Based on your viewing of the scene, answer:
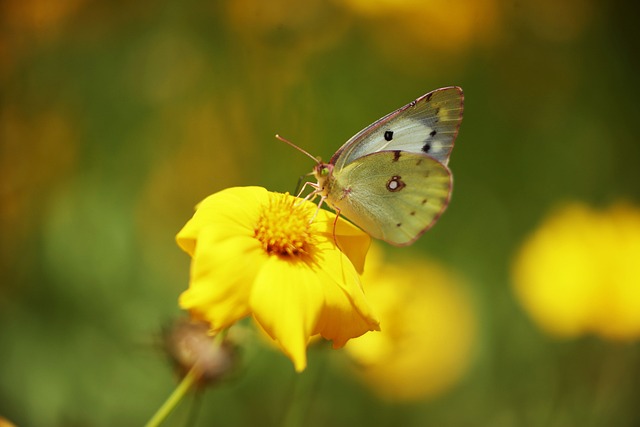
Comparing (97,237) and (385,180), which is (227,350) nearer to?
(385,180)

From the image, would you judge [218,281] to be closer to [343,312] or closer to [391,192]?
[343,312]

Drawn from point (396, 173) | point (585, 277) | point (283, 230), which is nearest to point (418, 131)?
point (396, 173)

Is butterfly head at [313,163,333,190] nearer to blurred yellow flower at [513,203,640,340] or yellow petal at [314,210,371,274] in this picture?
yellow petal at [314,210,371,274]

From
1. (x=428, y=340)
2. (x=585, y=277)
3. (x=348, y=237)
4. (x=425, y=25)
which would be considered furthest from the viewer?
(x=425, y=25)

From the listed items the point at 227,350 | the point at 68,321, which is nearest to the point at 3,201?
the point at 68,321

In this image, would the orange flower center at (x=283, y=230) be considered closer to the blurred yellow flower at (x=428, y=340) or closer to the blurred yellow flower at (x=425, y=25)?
the blurred yellow flower at (x=428, y=340)

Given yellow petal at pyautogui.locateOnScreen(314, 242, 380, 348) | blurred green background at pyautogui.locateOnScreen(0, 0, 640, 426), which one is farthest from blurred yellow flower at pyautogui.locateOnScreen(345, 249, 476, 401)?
yellow petal at pyautogui.locateOnScreen(314, 242, 380, 348)

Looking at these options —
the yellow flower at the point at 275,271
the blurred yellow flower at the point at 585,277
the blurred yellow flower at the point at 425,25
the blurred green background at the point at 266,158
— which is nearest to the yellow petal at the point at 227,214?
the yellow flower at the point at 275,271
